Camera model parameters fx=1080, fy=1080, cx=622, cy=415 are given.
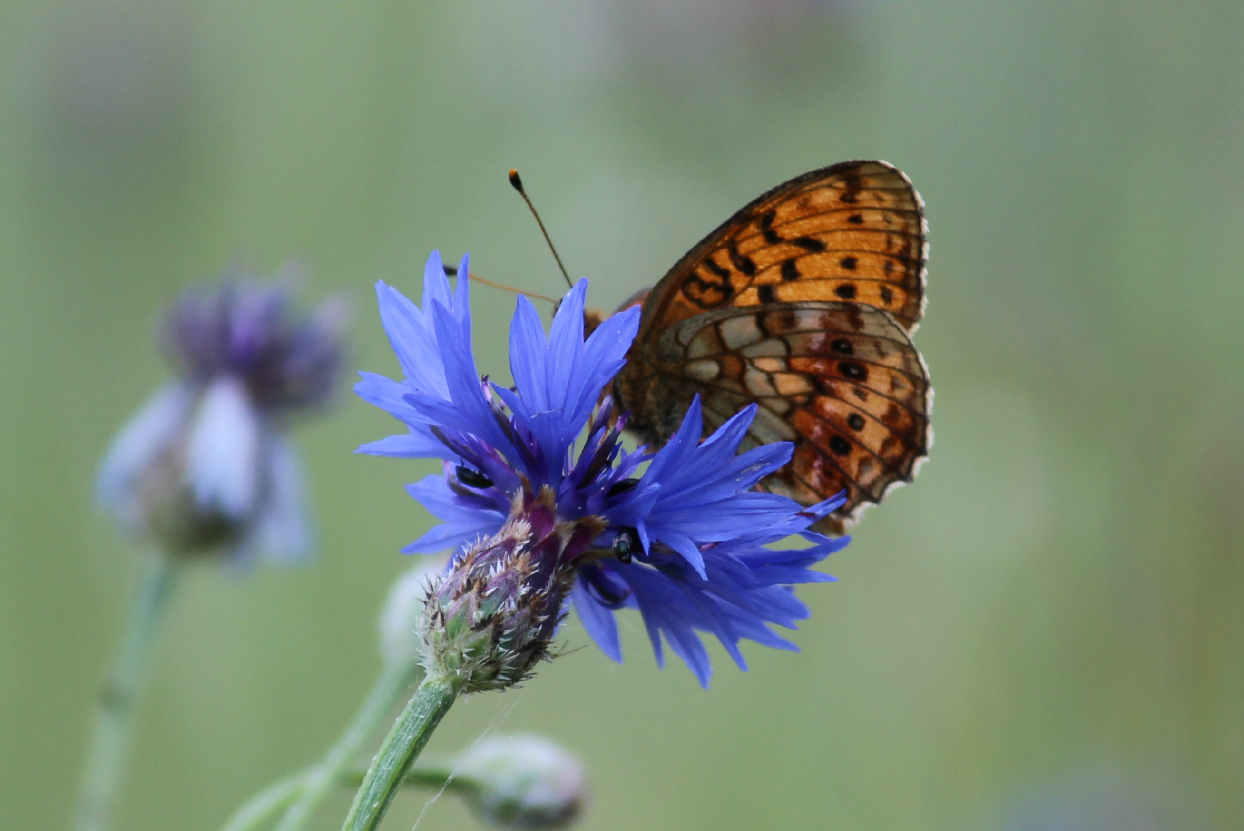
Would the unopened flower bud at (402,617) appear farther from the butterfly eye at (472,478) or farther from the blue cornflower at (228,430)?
the blue cornflower at (228,430)

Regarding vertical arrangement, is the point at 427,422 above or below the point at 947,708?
below

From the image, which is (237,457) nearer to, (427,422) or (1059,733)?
(427,422)

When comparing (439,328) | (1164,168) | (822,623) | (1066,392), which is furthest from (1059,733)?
(439,328)

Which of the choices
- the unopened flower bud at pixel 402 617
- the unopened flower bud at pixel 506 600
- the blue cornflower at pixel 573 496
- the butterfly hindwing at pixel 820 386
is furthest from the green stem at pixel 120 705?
the butterfly hindwing at pixel 820 386

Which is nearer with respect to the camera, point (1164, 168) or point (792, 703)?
point (1164, 168)

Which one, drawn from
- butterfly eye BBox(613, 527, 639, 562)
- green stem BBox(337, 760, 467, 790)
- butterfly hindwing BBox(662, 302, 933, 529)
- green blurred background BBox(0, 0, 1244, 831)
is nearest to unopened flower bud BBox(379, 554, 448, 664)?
green stem BBox(337, 760, 467, 790)

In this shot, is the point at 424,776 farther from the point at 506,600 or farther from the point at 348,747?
the point at 506,600

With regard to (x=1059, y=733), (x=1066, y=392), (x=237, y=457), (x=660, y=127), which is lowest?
Answer: (x=237, y=457)
